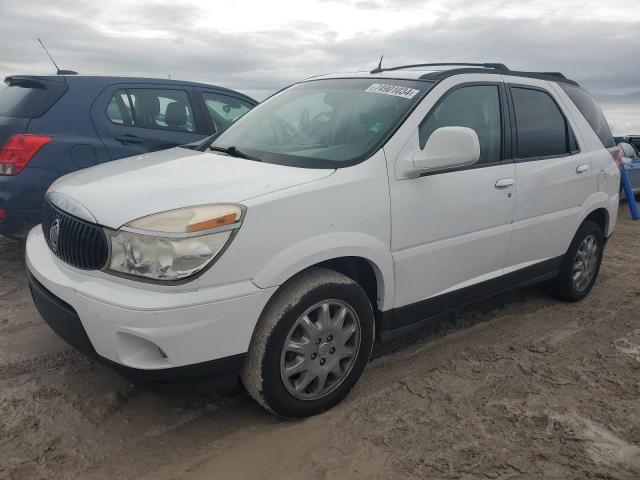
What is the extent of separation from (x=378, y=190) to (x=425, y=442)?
1.22m

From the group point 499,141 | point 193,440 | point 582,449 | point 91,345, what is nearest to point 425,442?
point 582,449

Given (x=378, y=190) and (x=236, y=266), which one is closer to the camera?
(x=236, y=266)

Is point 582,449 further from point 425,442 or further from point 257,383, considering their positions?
point 257,383

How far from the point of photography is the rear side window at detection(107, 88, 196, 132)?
16.8 ft

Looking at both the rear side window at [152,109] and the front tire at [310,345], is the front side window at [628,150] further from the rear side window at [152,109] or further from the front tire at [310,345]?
the front tire at [310,345]

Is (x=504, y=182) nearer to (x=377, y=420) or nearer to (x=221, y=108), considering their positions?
(x=377, y=420)

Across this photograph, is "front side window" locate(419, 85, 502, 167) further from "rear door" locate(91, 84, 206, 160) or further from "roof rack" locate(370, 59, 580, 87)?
"rear door" locate(91, 84, 206, 160)

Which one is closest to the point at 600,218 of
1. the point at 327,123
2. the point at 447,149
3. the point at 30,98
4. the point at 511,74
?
the point at 511,74

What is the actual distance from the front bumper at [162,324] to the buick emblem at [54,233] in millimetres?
303

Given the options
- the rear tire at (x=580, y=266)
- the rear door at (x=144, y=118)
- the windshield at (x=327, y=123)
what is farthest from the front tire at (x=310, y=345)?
the rear door at (x=144, y=118)

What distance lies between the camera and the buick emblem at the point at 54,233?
2.78m

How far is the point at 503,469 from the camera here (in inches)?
98.7

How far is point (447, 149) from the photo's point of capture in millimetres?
2973

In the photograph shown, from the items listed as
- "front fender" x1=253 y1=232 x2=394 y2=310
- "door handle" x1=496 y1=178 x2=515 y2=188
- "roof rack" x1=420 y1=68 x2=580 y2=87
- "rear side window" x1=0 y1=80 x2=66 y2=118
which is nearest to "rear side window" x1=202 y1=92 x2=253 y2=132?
"rear side window" x1=0 y1=80 x2=66 y2=118
